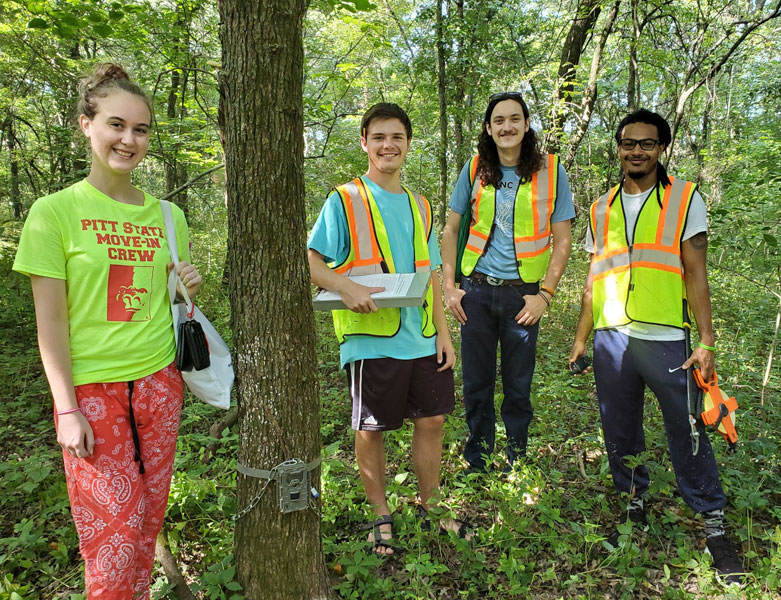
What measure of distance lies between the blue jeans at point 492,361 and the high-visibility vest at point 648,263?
51 cm

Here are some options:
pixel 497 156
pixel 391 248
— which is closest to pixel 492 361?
pixel 391 248

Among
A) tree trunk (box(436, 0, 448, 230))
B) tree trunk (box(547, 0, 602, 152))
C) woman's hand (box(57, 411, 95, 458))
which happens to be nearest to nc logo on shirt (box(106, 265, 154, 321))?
woman's hand (box(57, 411, 95, 458))

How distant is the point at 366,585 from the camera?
90.7 inches

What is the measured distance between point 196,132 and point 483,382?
5708 millimetres

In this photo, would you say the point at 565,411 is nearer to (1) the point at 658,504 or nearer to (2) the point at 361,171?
(1) the point at 658,504

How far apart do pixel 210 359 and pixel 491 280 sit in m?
1.83

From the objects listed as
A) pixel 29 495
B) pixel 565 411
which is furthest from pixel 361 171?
pixel 29 495

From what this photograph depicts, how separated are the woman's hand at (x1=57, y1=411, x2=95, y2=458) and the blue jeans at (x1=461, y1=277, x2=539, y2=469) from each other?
215cm

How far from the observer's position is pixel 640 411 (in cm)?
288

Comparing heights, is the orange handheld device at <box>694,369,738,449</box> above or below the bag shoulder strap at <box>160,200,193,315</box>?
below

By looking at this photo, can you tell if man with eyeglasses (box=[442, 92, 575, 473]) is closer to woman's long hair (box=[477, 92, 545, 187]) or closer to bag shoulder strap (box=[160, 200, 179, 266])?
woman's long hair (box=[477, 92, 545, 187])

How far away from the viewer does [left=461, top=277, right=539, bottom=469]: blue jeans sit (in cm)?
314

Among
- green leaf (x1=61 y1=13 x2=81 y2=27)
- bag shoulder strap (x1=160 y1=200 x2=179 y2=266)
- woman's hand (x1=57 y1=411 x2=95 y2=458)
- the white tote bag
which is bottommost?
woman's hand (x1=57 y1=411 x2=95 y2=458)

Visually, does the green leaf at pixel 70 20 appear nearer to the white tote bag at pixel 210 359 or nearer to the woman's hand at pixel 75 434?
the white tote bag at pixel 210 359
